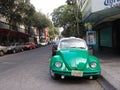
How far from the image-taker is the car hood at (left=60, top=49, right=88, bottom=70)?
1009cm

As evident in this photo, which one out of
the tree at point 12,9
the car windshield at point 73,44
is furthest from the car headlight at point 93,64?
the tree at point 12,9

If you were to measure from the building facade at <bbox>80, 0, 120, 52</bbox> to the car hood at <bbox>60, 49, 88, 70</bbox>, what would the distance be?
6485 mm

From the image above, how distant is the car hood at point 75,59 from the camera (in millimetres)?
10094

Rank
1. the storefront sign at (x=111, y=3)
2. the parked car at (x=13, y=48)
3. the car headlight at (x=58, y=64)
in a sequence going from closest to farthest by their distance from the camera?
1. the car headlight at (x=58, y=64)
2. the storefront sign at (x=111, y=3)
3. the parked car at (x=13, y=48)

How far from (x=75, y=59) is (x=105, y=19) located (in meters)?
13.9

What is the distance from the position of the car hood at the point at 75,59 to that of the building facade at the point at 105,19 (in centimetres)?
649

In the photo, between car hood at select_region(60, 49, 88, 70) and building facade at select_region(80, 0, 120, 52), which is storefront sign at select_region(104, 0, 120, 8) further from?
car hood at select_region(60, 49, 88, 70)

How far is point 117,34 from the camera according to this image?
25.5 metres

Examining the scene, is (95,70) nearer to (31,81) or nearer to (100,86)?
(100,86)

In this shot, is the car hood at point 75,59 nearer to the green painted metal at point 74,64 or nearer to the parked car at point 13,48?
the green painted metal at point 74,64

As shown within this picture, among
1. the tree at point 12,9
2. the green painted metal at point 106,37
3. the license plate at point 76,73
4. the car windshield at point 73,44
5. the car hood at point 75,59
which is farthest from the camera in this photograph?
the tree at point 12,9

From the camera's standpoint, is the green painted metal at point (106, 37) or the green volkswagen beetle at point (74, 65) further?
the green painted metal at point (106, 37)

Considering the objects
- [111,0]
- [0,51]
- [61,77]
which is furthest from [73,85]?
[0,51]

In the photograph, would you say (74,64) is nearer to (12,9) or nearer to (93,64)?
(93,64)
